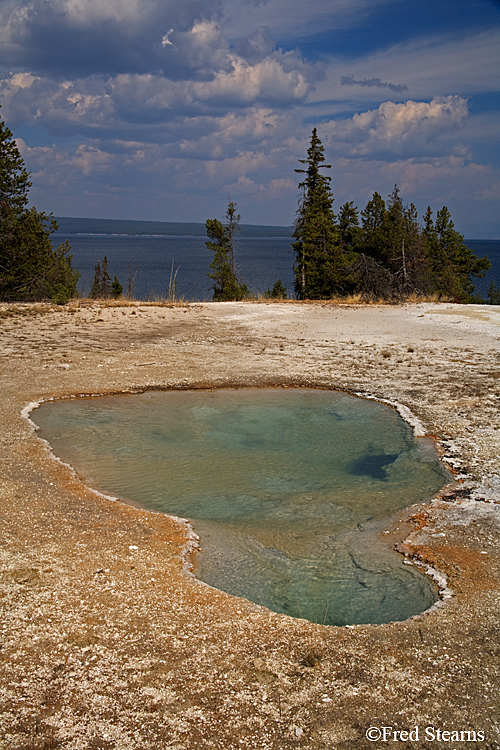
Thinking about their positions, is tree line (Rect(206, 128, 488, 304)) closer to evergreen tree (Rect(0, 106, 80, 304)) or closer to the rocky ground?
evergreen tree (Rect(0, 106, 80, 304))

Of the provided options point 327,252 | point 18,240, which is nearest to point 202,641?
point 18,240

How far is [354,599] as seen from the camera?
4.82 m

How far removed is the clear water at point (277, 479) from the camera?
16.4 ft

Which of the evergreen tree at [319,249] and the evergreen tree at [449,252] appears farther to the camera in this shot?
the evergreen tree at [449,252]

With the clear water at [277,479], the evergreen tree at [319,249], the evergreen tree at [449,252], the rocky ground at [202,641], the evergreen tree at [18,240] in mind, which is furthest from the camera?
the evergreen tree at [449,252]

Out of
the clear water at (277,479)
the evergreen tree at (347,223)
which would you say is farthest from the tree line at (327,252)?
the clear water at (277,479)

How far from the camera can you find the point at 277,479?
723cm

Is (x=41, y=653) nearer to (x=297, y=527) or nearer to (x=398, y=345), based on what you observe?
(x=297, y=527)

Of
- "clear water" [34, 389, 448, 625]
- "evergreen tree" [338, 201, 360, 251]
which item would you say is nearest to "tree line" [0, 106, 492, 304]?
"evergreen tree" [338, 201, 360, 251]

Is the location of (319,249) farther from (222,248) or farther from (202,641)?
(202,641)

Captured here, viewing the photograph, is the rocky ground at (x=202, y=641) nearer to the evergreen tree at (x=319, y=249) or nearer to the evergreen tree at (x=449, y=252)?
the evergreen tree at (x=319, y=249)

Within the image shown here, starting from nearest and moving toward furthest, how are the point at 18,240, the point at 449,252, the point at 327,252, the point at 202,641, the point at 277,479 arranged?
the point at 202,641 < the point at 277,479 < the point at 18,240 < the point at 327,252 < the point at 449,252

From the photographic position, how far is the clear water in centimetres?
501

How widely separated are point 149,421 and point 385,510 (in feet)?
14.1
